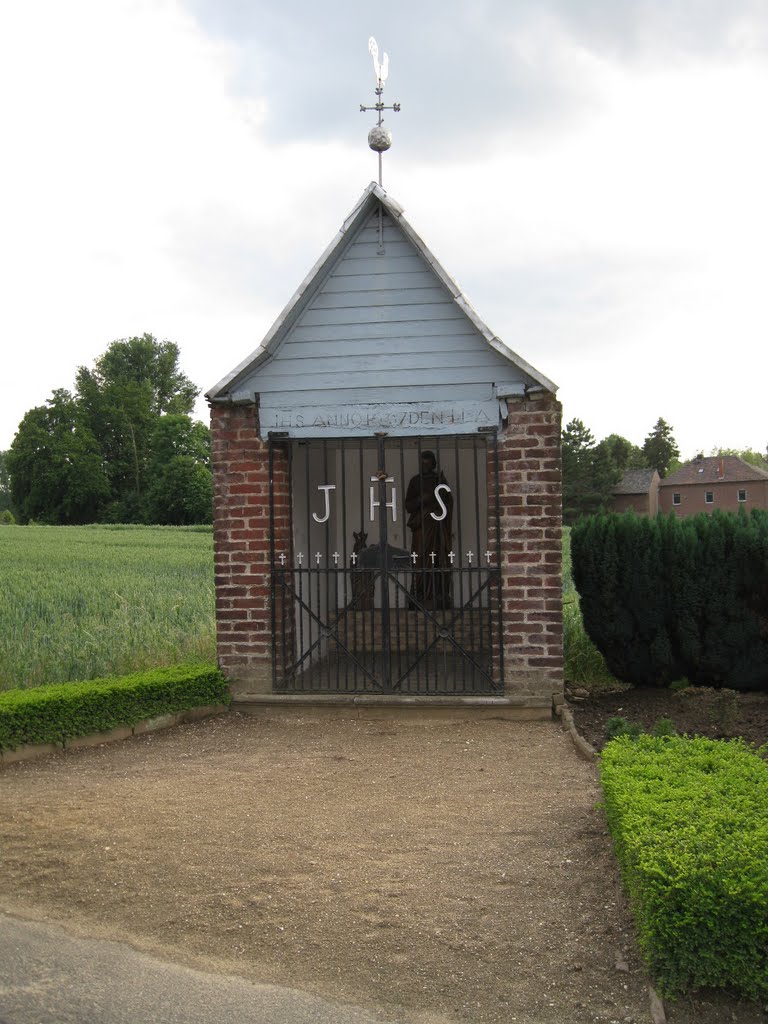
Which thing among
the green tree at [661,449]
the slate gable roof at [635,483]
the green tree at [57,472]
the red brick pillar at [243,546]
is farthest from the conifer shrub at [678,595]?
the green tree at [661,449]

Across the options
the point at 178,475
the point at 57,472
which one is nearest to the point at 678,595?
the point at 178,475

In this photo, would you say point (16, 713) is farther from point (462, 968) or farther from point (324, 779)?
point (462, 968)

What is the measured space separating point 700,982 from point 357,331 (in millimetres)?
6032

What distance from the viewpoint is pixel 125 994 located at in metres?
3.31

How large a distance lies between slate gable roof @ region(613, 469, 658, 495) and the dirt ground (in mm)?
58972

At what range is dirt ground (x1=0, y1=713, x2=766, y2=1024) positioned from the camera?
3377 mm


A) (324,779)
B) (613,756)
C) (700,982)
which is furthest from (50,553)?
(700,982)

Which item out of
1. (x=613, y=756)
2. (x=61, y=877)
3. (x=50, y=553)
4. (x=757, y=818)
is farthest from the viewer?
(x=50, y=553)

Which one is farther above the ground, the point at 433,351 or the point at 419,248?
the point at 419,248

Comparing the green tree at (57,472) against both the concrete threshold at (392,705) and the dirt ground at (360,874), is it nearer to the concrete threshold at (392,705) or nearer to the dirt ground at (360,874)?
the concrete threshold at (392,705)

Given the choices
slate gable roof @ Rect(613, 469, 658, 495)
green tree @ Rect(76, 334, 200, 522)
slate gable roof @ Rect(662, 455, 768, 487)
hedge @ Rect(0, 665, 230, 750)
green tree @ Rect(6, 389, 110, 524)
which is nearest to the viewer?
hedge @ Rect(0, 665, 230, 750)

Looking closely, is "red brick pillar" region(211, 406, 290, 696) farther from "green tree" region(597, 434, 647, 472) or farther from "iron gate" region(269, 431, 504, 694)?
"green tree" region(597, 434, 647, 472)

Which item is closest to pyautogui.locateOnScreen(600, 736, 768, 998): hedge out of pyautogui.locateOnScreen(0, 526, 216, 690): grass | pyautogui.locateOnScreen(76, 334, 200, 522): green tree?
pyautogui.locateOnScreen(0, 526, 216, 690): grass

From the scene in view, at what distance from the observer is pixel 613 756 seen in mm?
4953
